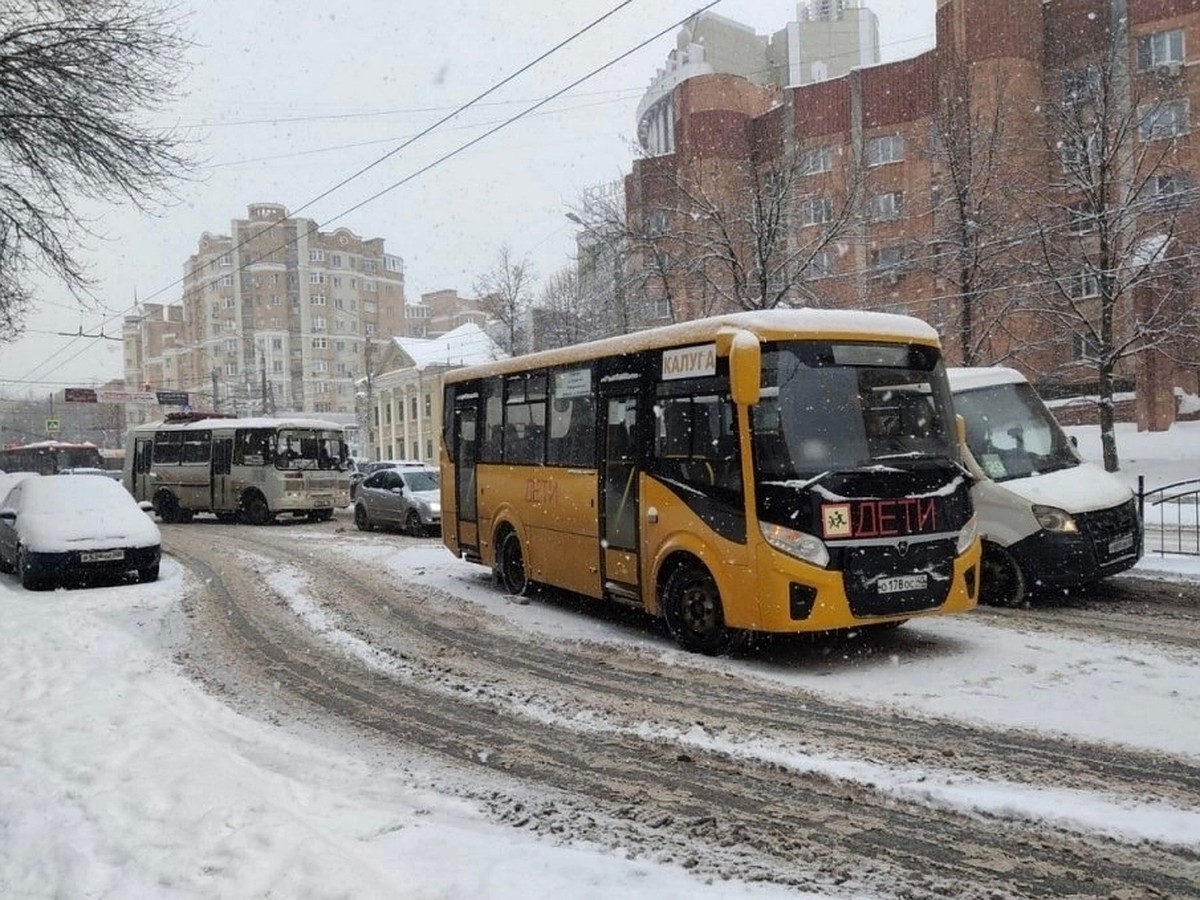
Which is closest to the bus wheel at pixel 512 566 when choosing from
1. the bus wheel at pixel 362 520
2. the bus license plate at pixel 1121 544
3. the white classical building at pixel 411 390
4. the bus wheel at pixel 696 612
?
the bus wheel at pixel 696 612

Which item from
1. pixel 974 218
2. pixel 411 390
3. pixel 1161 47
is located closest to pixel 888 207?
pixel 1161 47

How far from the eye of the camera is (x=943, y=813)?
444 centimetres

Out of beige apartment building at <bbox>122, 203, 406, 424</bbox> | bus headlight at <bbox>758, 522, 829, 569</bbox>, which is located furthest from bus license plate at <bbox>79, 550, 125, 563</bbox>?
beige apartment building at <bbox>122, 203, 406, 424</bbox>

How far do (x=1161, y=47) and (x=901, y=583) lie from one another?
37.9 meters

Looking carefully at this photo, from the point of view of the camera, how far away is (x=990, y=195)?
24.7 metres

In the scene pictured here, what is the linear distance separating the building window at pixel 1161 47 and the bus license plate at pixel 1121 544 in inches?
1296

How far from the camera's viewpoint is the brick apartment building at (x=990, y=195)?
22.0 metres

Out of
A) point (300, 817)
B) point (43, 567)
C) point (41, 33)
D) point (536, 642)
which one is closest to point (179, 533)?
point (43, 567)

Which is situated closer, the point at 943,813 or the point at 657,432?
the point at 943,813

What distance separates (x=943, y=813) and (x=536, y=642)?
16.1 feet

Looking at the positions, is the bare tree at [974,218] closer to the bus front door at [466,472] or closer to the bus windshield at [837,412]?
the bus front door at [466,472]

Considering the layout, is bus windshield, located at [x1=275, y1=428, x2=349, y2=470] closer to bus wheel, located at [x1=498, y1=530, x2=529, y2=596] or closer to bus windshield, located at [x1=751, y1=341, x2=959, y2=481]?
bus wheel, located at [x1=498, y1=530, x2=529, y2=596]

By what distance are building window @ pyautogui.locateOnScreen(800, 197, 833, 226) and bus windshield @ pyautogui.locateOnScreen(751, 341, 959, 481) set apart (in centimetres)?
2032

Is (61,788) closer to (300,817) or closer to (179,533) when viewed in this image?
(300,817)
